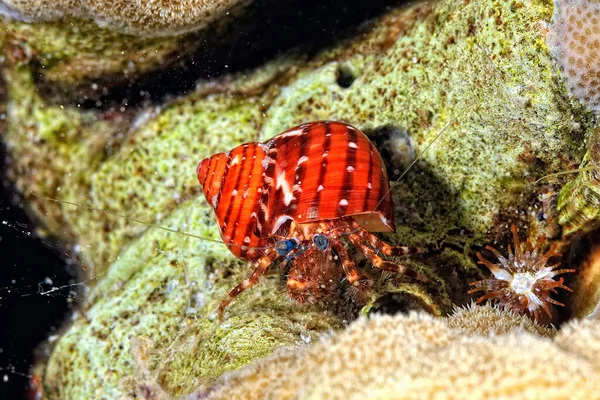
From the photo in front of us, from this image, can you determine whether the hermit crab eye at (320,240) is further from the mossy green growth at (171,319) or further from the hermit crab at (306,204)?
the mossy green growth at (171,319)

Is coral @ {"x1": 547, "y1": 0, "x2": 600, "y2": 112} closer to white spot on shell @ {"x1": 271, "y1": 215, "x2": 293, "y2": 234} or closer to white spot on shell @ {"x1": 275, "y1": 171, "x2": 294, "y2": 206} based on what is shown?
white spot on shell @ {"x1": 275, "y1": 171, "x2": 294, "y2": 206}

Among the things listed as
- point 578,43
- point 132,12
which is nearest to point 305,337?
point 578,43

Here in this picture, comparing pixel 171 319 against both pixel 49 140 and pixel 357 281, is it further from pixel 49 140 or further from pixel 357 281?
pixel 49 140

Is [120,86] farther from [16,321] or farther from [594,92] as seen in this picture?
[594,92]

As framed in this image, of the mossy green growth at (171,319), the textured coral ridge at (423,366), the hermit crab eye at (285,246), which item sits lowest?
the mossy green growth at (171,319)

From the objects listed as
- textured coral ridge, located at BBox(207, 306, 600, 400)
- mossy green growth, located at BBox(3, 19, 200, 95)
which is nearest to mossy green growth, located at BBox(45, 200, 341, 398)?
textured coral ridge, located at BBox(207, 306, 600, 400)

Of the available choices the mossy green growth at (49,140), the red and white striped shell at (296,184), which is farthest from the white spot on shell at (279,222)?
the mossy green growth at (49,140)
